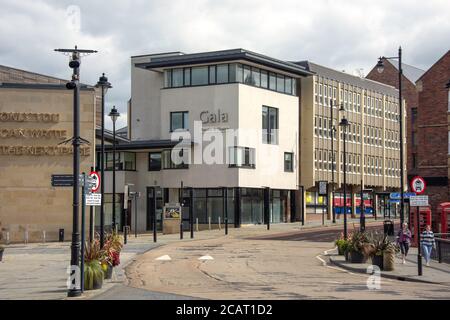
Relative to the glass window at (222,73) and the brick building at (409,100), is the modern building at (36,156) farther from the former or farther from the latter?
the brick building at (409,100)

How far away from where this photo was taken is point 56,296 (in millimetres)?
17719

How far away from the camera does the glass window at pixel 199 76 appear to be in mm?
63594

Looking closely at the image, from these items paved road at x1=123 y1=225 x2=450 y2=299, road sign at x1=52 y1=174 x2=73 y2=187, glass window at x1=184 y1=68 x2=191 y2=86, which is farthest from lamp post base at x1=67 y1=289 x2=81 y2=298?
glass window at x1=184 y1=68 x2=191 y2=86

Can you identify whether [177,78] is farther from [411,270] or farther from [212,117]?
[411,270]

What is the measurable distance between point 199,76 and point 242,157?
843cm

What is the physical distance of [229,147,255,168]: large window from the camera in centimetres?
6128

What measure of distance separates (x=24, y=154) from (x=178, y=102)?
74.6ft

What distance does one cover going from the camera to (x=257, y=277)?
76.3 ft

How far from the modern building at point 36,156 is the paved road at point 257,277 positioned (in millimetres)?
9707

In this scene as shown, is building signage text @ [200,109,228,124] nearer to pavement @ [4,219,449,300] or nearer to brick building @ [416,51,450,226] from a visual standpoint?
brick building @ [416,51,450,226]

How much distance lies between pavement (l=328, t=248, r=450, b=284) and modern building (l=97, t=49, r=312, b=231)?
30.4 metres

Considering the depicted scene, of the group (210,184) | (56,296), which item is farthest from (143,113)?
(56,296)

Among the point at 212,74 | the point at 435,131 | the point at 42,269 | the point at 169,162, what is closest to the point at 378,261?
the point at 42,269
